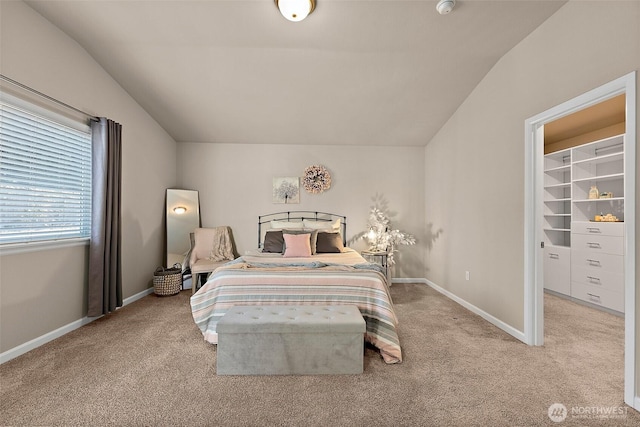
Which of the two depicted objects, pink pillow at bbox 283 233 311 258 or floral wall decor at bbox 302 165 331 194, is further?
floral wall decor at bbox 302 165 331 194

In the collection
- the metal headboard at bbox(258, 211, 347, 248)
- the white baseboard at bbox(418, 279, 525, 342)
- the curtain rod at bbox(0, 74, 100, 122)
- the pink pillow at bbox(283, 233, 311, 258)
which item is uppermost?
the curtain rod at bbox(0, 74, 100, 122)

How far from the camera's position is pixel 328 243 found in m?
4.39

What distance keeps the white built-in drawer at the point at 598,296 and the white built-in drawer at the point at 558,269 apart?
4.9 inches

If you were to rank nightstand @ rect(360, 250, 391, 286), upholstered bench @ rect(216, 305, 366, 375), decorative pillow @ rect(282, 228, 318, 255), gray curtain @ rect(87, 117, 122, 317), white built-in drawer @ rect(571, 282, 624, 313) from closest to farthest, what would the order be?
upholstered bench @ rect(216, 305, 366, 375)
gray curtain @ rect(87, 117, 122, 317)
white built-in drawer @ rect(571, 282, 624, 313)
decorative pillow @ rect(282, 228, 318, 255)
nightstand @ rect(360, 250, 391, 286)

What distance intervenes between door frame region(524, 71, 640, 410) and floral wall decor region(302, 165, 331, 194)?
294 centimetres

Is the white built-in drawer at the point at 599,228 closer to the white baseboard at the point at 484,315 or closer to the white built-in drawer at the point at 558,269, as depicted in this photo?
the white built-in drawer at the point at 558,269

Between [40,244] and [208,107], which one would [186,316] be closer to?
[40,244]

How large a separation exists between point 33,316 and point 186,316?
1.28m

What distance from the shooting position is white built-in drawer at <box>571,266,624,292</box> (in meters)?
3.58

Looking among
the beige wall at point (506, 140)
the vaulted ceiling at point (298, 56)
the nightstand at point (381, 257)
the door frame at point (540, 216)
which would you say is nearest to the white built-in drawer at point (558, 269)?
the beige wall at point (506, 140)

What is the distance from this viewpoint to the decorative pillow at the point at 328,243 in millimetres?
4355

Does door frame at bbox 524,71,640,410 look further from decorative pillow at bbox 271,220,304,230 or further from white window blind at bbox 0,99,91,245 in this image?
white window blind at bbox 0,99,91,245

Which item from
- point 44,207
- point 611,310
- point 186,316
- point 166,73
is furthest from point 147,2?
point 611,310

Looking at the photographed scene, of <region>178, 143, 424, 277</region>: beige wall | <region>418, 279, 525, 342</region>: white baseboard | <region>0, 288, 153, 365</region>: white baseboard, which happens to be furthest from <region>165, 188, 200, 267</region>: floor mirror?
<region>418, 279, 525, 342</region>: white baseboard
